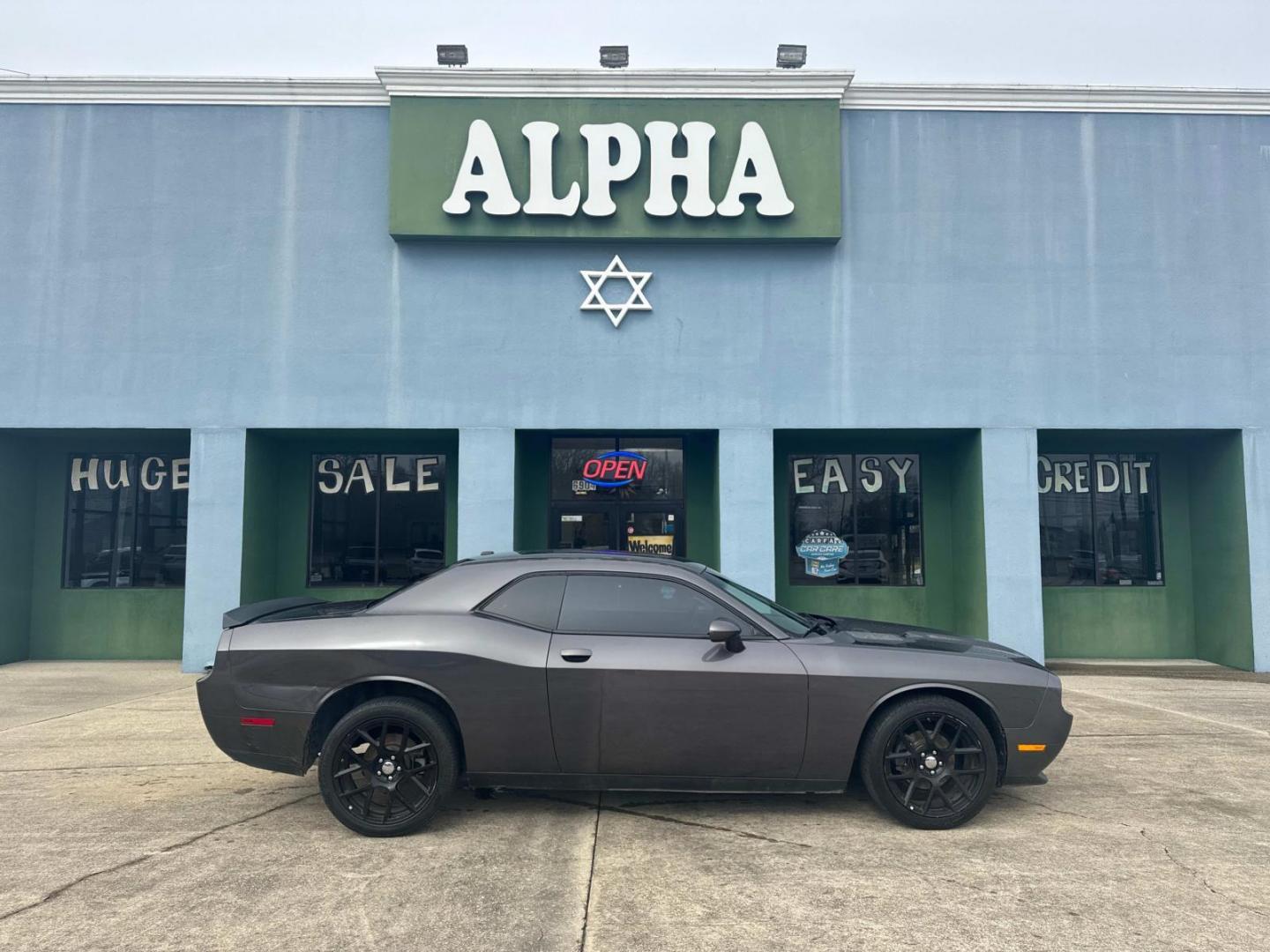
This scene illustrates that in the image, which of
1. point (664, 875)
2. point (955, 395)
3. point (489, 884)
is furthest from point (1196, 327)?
point (489, 884)

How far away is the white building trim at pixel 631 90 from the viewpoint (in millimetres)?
9906

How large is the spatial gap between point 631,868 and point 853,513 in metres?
8.12

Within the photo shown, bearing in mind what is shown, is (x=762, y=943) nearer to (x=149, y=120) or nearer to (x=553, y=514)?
(x=553, y=514)

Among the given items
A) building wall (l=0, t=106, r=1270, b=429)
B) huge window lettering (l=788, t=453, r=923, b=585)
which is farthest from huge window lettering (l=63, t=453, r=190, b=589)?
huge window lettering (l=788, t=453, r=923, b=585)

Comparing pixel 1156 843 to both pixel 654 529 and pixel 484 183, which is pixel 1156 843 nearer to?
pixel 654 529

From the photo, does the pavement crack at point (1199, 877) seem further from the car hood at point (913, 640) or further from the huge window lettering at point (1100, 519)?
the huge window lettering at point (1100, 519)

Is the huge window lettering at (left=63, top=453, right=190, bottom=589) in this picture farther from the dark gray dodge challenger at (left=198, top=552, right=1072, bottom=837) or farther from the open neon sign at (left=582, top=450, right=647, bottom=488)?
the dark gray dodge challenger at (left=198, top=552, right=1072, bottom=837)

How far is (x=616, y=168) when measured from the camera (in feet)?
32.3

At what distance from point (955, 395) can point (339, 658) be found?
323 inches

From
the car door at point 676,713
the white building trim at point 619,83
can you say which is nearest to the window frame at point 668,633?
the car door at point 676,713

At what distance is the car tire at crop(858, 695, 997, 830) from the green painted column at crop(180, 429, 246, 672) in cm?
821

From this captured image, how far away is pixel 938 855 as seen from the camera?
4004mm

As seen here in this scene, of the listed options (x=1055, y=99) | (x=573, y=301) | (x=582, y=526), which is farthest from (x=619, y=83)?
(x=582, y=526)

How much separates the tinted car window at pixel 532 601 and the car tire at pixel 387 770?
690 mm
